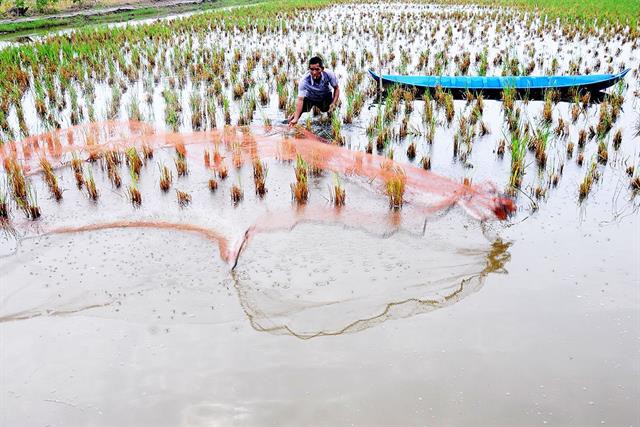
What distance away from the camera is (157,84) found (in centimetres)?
879

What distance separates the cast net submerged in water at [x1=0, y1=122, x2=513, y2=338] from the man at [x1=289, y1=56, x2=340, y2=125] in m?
0.70

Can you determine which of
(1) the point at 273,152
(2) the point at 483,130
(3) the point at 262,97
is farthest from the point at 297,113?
(2) the point at 483,130

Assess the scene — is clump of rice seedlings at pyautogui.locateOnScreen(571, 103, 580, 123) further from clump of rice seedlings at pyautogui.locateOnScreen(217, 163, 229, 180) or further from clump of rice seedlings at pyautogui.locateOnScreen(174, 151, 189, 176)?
clump of rice seedlings at pyautogui.locateOnScreen(174, 151, 189, 176)

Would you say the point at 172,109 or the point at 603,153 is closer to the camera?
the point at 603,153

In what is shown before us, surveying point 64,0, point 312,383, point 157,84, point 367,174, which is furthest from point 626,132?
point 64,0

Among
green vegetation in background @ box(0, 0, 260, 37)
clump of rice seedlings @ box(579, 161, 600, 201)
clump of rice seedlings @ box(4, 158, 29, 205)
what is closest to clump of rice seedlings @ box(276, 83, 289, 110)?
clump of rice seedlings @ box(4, 158, 29, 205)

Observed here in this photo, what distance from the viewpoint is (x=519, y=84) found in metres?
7.30

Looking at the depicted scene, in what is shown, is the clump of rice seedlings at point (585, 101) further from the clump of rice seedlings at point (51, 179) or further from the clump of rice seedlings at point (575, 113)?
the clump of rice seedlings at point (51, 179)

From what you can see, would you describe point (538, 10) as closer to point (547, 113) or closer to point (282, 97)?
point (547, 113)

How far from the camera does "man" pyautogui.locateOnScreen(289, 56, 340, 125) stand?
6.31m

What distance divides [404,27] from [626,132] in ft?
32.8

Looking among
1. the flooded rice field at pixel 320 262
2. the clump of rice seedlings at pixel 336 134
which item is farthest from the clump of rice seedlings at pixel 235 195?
the clump of rice seedlings at pixel 336 134

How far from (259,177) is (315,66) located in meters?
2.01

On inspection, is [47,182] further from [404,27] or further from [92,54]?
[404,27]
